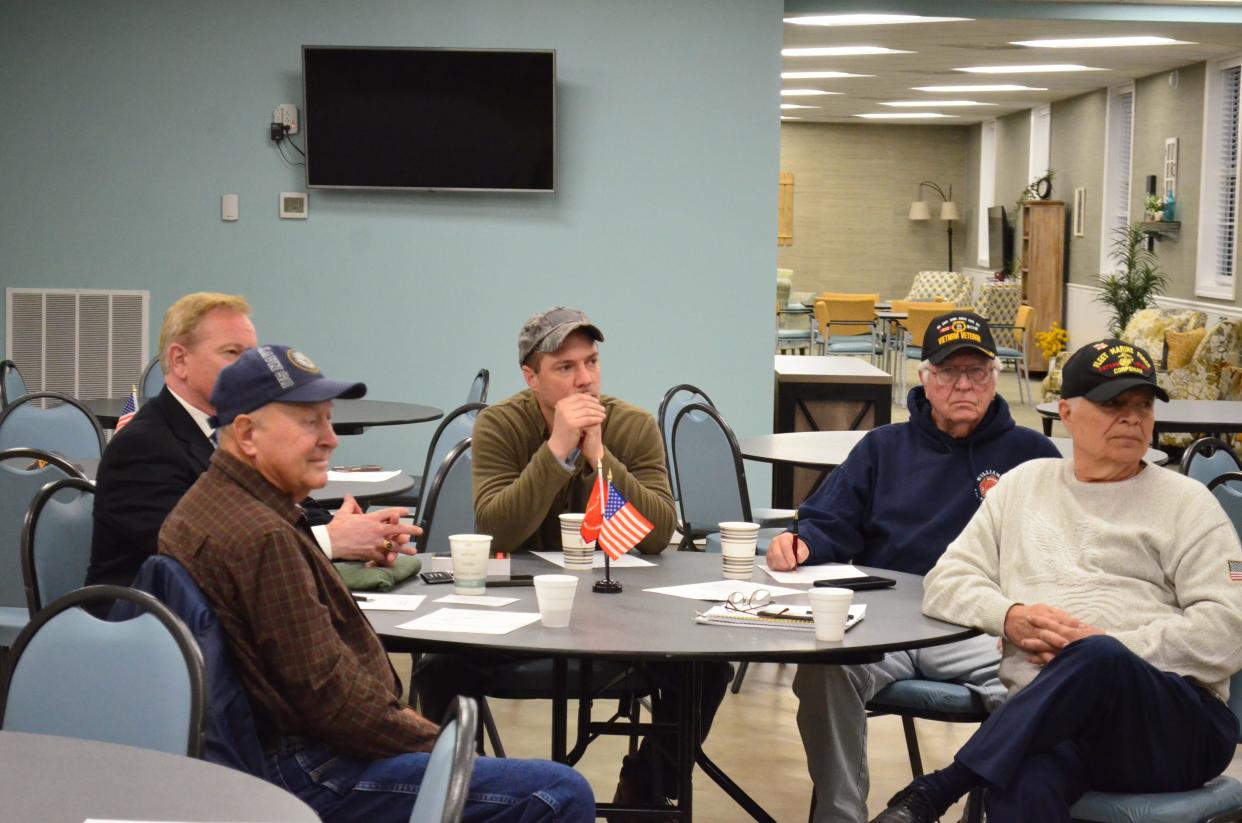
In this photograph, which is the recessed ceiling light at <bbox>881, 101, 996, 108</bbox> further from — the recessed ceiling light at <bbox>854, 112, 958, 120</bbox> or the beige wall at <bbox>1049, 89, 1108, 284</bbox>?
the recessed ceiling light at <bbox>854, 112, 958, 120</bbox>

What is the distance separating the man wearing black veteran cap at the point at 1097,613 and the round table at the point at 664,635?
6.3 inches

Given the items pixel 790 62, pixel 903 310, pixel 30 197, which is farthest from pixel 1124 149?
pixel 30 197

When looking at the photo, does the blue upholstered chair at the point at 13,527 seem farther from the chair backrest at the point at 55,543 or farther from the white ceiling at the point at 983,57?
the white ceiling at the point at 983,57

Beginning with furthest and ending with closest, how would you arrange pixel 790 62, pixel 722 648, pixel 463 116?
1. pixel 790 62
2. pixel 463 116
3. pixel 722 648

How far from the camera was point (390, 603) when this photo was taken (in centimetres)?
287

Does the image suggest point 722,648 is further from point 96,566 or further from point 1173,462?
point 1173,462

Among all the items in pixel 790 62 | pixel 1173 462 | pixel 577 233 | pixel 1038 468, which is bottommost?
pixel 1173 462

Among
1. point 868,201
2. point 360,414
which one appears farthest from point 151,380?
point 868,201

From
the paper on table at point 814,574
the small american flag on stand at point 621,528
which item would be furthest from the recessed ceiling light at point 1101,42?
the small american flag on stand at point 621,528

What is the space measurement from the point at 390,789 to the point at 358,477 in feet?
8.02

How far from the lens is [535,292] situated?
Result: 7.77 m

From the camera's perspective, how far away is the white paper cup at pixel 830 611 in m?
2.62

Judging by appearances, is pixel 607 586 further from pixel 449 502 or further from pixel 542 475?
pixel 449 502

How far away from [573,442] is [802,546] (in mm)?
564
